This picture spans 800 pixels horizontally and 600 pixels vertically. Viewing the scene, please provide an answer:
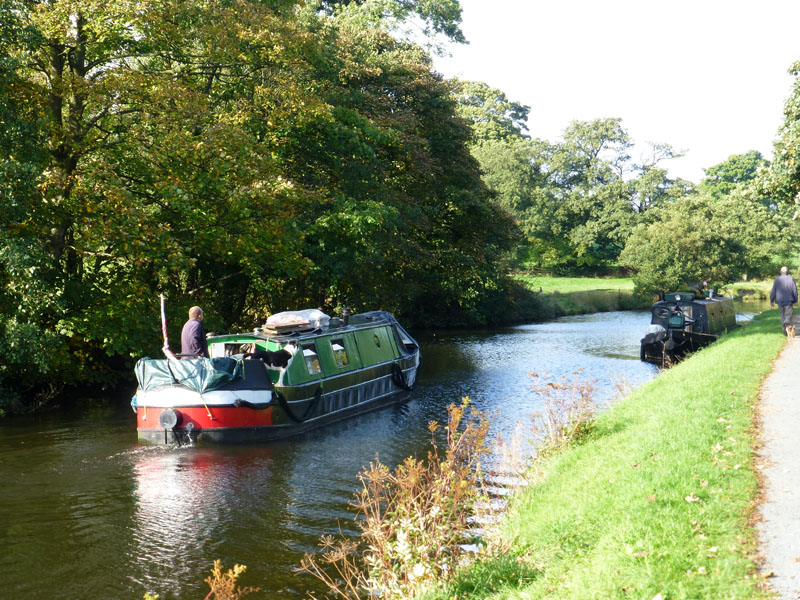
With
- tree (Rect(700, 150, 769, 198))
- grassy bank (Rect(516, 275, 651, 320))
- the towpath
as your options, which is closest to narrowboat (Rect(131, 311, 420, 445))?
the towpath

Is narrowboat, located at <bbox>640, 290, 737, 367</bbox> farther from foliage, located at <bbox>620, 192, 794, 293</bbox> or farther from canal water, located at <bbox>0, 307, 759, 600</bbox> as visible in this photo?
foliage, located at <bbox>620, 192, 794, 293</bbox>

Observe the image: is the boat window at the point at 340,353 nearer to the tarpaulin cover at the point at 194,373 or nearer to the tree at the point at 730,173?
the tarpaulin cover at the point at 194,373

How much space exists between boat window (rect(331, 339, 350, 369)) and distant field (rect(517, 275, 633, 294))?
38.0 m

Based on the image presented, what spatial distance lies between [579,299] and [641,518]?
145ft

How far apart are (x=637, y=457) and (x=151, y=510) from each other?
20.7ft

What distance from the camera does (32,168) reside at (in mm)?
15289

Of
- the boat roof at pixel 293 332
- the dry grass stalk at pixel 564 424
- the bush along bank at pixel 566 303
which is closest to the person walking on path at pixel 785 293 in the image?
the boat roof at pixel 293 332

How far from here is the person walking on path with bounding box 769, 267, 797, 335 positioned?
21.0 metres

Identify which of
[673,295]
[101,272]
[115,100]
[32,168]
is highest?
[115,100]

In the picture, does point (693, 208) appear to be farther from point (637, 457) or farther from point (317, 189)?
point (637, 457)

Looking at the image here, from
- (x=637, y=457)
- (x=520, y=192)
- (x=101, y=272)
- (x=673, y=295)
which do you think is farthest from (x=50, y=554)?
(x=520, y=192)

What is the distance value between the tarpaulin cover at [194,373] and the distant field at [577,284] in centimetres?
4191

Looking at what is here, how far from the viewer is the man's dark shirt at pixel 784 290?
21.0 metres

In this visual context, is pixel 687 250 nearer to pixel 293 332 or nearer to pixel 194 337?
pixel 293 332
